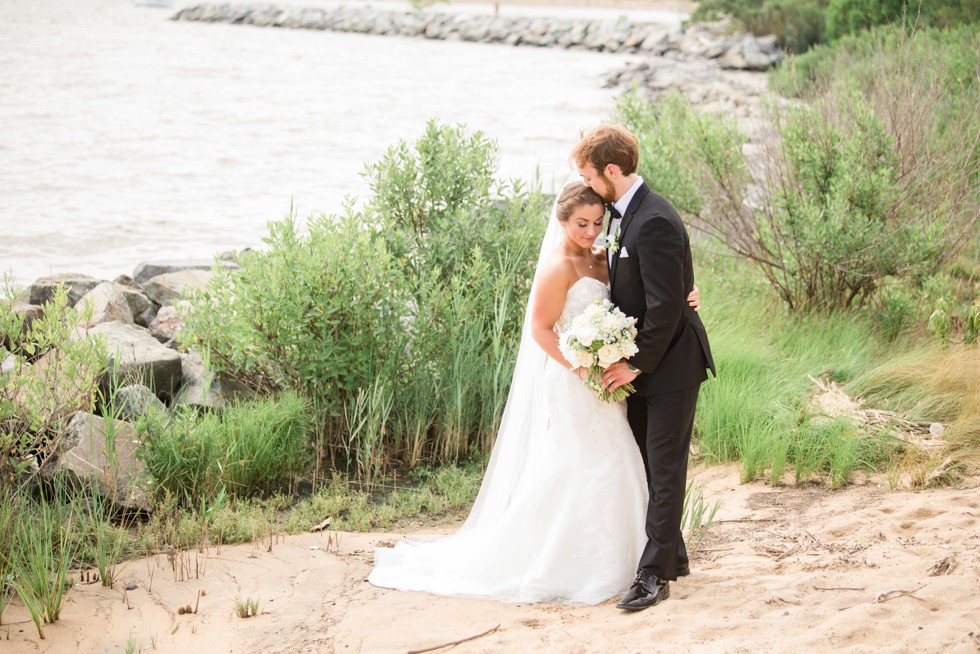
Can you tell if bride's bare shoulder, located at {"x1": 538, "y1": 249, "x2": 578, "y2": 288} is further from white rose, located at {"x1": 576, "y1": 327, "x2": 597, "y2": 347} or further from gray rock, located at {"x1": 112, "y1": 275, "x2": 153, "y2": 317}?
gray rock, located at {"x1": 112, "y1": 275, "x2": 153, "y2": 317}

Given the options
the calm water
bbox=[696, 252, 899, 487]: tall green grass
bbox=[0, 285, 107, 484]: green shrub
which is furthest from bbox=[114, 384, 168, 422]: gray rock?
the calm water

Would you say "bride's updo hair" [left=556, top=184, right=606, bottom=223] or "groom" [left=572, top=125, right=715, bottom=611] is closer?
"groom" [left=572, top=125, right=715, bottom=611]

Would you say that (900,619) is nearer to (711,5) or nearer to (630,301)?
(630,301)

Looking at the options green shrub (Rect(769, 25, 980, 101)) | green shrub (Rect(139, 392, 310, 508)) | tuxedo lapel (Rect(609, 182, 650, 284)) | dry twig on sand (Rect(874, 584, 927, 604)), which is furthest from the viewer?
green shrub (Rect(769, 25, 980, 101))

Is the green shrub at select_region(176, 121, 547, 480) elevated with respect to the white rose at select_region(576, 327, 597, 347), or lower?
lower

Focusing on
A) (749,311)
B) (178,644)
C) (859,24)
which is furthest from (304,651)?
(859,24)

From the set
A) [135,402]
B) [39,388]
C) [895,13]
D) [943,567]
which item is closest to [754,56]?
[895,13]

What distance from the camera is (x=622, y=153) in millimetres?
4285

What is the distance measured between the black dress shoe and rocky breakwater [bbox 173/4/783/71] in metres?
37.6

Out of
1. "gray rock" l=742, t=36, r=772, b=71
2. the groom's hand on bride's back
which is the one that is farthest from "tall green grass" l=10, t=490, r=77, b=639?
"gray rock" l=742, t=36, r=772, b=71

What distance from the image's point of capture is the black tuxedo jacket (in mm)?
4164

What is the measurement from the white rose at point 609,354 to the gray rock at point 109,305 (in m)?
5.81

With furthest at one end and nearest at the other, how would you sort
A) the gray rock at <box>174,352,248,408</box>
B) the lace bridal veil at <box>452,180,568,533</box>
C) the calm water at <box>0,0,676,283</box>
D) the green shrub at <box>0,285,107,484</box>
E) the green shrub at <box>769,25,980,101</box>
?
the calm water at <box>0,0,676,283</box>, the green shrub at <box>769,25,980,101</box>, the gray rock at <box>174,352,248,408</box>, the green shrub at <box>0,285,107,484</box>, the lace bridal veil at <box>452,180,568,533</box>

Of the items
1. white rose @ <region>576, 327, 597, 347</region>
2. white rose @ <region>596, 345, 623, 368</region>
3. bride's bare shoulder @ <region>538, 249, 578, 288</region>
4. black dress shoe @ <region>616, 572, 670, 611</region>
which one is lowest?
black dress shoe @ <region>616, 572, 670, 611</region>
